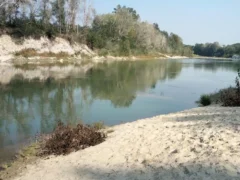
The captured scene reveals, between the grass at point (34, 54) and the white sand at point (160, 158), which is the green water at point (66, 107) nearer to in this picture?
the white sand at point (160, 158)

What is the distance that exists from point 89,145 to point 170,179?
3826mm

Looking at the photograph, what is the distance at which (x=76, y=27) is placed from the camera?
77125 mm

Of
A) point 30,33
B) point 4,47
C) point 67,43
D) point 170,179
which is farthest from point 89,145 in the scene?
point 67,43

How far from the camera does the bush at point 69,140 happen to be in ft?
29.1

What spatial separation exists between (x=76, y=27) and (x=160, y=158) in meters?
73.2

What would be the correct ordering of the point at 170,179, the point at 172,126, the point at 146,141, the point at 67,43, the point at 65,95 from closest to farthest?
the point at 170,179
the point at 146,141
the point at 172,126
the point at 65,95
the point at 67,43

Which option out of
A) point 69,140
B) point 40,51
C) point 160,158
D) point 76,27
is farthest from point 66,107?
point 76,27

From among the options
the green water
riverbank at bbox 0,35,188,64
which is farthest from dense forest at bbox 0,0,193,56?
the green water

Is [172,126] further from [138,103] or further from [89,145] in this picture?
[138,103]

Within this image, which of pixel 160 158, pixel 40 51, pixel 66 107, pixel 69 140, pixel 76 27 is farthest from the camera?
pixel 76 27

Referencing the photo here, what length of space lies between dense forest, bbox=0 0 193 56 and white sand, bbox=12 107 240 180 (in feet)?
172

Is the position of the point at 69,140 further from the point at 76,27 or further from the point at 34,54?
the point at 76,27

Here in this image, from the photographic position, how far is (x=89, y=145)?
918 centimetres

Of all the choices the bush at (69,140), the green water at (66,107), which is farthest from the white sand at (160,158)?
the green water at (66,107)
